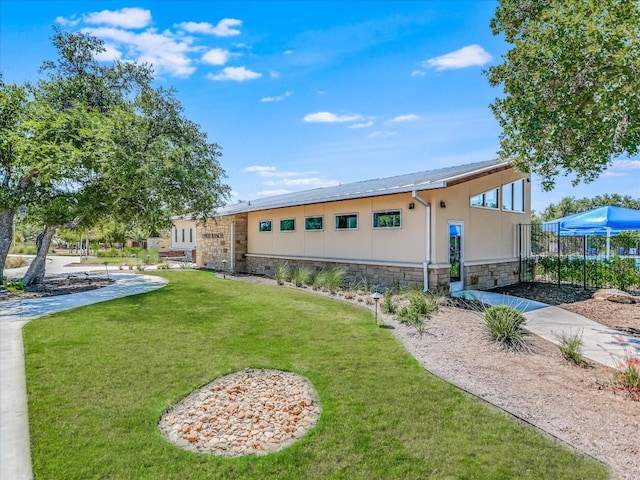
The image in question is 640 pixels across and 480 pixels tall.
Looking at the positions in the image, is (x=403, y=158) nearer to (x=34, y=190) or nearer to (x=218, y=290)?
(x=218, y=290)

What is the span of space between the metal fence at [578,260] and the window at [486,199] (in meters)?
2.06

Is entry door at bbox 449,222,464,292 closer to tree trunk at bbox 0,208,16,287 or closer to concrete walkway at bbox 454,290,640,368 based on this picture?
concrete walkway at bbox 454,290,640,368

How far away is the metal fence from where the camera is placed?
1228 cm

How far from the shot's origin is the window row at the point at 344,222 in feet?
38.1

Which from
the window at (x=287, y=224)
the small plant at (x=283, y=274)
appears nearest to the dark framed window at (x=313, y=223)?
the window at (x=287, y=224)

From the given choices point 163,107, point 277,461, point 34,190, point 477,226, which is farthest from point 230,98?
point 277,461

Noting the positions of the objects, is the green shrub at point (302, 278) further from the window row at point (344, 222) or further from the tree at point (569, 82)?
the tree at point (569, 82)

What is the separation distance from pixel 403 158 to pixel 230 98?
8396mm

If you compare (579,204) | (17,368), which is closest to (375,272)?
(17,368)

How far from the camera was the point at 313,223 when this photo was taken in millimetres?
14648

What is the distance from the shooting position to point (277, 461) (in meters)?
3.07

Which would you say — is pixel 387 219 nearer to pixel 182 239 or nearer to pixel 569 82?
pixel 569 82

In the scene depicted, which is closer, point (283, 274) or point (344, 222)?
point (344, 222)

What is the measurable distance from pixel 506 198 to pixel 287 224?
8696 millimetres
